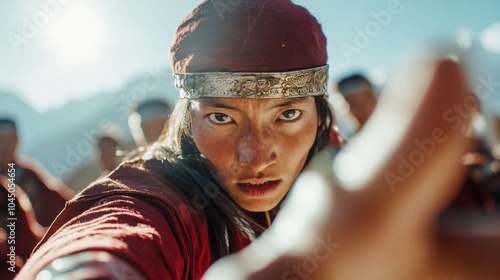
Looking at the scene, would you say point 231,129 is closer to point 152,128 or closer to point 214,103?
point 214,103

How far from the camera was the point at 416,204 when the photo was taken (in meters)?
0.29

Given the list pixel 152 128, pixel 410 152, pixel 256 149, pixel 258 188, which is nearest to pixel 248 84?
pixel 256 149

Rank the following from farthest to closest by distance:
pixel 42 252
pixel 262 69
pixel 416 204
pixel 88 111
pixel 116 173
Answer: pixel 88 111 → pixel 262 69 → pixel 116 173 → pixel 42 252 → pixel 416 204

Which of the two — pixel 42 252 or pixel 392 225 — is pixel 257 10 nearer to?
pixel 42 252

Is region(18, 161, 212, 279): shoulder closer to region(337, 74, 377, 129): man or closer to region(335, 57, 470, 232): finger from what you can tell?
region(335, 57, 470, 232): finger

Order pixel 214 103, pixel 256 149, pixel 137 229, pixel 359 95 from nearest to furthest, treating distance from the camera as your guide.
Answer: pixel 137 229, pixel 256 149, pixel 214 103, pixel 359 95

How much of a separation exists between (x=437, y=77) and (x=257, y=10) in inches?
53.4

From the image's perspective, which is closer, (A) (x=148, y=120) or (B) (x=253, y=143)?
(B) (x=253, y=143)

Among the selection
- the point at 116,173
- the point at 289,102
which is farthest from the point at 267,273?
the point at 289,102

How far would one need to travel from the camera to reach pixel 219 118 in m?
1.59

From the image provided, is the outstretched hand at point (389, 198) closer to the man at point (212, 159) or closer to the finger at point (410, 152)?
the finger at point (410, 152)

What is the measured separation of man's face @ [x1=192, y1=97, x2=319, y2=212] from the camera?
150cm

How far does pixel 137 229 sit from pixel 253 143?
1.91ft

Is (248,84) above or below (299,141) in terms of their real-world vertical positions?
above
